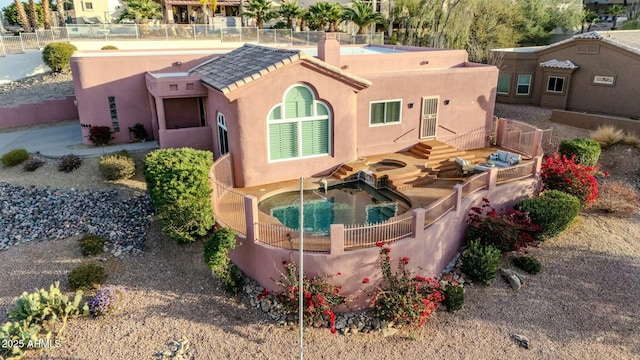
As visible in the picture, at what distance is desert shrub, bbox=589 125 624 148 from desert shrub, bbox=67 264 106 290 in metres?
25.4

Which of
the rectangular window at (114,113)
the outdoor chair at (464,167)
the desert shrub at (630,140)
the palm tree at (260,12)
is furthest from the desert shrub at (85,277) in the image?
the palm tree at (260,12)

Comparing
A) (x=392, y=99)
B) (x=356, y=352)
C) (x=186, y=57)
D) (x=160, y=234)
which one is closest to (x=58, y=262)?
(x=160, y=234)

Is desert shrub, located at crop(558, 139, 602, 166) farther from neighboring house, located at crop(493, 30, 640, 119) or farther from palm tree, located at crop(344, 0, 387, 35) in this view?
palm tree, located at crop(344, 0, 387, 35)

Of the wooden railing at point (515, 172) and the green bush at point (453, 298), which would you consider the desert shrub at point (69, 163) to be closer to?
the green bush at point (453, 298)

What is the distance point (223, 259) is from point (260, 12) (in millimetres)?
38226

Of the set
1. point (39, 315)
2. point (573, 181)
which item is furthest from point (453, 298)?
point (39, 315)

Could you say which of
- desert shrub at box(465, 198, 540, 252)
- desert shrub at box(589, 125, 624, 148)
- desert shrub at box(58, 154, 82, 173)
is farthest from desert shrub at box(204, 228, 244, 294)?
desert shrub at box(589, 125, 624, 148)

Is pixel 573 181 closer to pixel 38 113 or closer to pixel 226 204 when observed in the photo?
pixel 226 204

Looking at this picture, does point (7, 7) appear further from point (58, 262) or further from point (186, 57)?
point (58, 262)

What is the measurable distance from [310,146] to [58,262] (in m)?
10.2

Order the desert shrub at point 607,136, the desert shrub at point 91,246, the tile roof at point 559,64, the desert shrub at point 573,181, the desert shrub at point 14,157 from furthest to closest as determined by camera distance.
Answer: the tile roof at point 559,64
the desert shrub at point 607,136
the desert shrub at point 14,157
the desert shrub at point 573,181
the desert shrub at point 91,246

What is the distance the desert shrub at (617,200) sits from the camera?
19516 millimetres

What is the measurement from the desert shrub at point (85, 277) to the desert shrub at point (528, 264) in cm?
1399

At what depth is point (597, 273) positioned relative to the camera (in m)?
15.7
